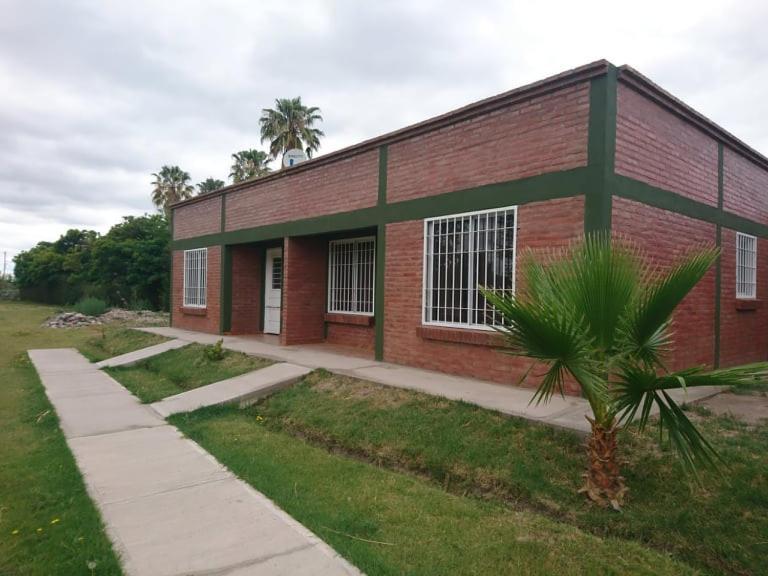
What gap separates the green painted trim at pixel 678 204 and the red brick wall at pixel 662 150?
0.09 meters

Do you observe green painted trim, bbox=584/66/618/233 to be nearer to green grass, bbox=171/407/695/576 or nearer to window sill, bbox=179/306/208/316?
green grass, bbox=171/407/695/576

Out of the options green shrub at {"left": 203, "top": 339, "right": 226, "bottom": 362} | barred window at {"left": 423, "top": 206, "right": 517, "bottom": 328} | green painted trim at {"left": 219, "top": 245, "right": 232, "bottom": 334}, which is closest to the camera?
barred window at {"left": 423, "top": 206, "right": 517, "bottom": 328}

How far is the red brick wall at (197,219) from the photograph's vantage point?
13797mm

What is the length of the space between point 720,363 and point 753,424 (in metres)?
3.63

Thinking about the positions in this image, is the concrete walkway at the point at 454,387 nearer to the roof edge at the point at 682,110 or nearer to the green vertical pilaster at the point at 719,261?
the green vertical pilaster at the point at 719,261

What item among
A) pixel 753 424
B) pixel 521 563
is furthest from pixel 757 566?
pixel 753 424

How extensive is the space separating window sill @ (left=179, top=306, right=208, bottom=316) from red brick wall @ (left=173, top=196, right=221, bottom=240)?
6.94 ft

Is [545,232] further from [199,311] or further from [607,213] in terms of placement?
[199,311]

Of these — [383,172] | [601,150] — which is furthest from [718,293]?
[383,172]

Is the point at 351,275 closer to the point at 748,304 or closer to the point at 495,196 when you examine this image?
the point at 495,196

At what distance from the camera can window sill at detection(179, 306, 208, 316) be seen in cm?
1403

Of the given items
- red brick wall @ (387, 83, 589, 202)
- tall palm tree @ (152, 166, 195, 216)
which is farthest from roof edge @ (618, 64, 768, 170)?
tall palm tree @ (152, 166, 195, 216)

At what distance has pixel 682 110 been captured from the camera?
22.3 feet

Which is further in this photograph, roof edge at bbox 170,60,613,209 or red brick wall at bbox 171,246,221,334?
red brick wall at bbox 171,246,221,334
